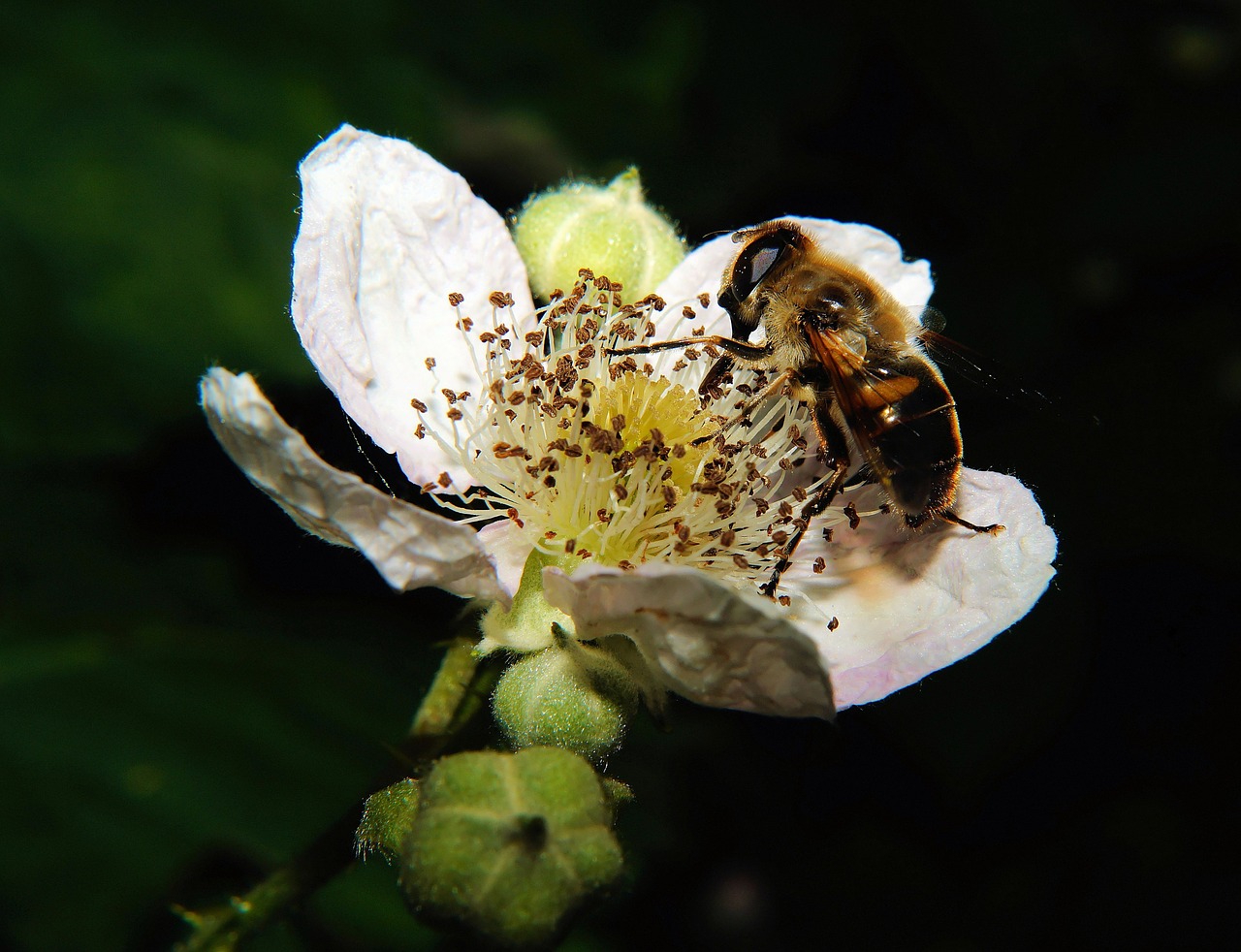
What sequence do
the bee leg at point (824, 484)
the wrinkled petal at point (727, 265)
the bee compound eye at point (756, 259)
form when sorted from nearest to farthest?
the bee leg at point (824, 484), the bee compound eye at point (756, 259), the wrinkled petal at point (727, 265)

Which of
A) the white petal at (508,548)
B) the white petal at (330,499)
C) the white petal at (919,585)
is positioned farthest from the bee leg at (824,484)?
the white petal at (330,499)

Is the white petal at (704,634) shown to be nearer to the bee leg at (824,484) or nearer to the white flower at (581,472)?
the white flower at (581,472)

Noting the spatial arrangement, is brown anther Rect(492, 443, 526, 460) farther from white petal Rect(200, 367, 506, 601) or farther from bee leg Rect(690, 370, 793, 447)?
white petal Rect(200, 367, 506, 601)

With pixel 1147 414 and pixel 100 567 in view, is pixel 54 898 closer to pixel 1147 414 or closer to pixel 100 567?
pixel 100 567

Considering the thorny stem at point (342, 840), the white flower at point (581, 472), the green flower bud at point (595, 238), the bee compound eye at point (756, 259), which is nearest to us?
the white flower at point (581, 472)

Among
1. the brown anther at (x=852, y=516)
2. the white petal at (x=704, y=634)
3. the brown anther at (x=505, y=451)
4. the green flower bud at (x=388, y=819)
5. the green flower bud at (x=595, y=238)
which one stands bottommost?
the brown anther at (x=852, y=516)

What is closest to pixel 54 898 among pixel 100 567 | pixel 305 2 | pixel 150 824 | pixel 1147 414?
pixel 150 824
